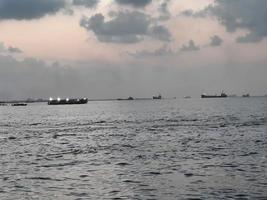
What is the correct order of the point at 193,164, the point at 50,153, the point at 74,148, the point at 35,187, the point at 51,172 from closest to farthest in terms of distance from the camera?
the point at 35,187, the point at 51,172, the point at 193,164, the point at 50,153, the point at 74,148

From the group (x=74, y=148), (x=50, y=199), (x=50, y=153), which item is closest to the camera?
(x=50, y=199)

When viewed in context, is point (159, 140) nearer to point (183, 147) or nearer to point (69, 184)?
point (183, 147)

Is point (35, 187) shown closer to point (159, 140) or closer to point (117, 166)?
point (117, 166)

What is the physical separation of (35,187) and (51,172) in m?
5.84

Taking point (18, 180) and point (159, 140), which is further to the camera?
point (159, 140)

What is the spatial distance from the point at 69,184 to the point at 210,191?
9147 millimetres

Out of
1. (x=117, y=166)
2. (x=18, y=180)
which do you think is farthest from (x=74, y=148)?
(x=18, y=180)

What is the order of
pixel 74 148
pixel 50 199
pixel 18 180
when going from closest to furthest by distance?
pixel 50 199
pixel 18 180
pixel 74 148

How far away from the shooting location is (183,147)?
52.4 m

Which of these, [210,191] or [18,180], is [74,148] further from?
[210,191]

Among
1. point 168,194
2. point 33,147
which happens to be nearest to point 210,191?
point 168,194

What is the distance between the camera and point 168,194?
87.2ft

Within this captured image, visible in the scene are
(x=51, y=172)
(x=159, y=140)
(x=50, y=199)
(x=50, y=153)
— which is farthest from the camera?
(x=159, y=140)

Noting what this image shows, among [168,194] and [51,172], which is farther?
[51,172]
